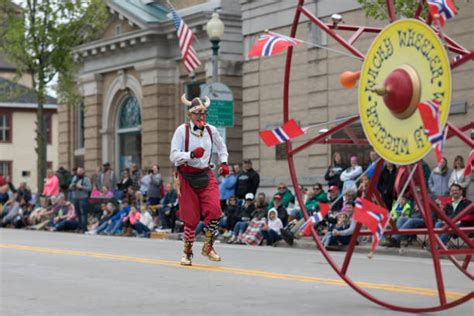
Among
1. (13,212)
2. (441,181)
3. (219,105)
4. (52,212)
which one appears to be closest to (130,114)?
(13,212)

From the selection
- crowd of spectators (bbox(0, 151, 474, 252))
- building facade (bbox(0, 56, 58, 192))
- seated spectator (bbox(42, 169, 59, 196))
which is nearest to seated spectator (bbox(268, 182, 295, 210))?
crowd of spectators (bbox(0, 151, 474, 252))

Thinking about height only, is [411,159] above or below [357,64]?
below

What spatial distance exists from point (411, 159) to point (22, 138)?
63085mm

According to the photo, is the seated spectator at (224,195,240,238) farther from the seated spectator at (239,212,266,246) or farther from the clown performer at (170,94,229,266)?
the clown performer at (170,94,229,266)

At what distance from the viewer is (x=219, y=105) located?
986 inches

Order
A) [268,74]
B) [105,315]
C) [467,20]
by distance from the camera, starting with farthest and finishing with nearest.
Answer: [268,74], [467,20], [105,315]

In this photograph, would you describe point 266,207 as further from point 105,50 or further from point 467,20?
point 105,50

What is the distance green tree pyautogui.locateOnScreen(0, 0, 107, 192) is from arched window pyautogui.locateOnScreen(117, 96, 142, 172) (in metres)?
1.85

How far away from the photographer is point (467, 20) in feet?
74.9

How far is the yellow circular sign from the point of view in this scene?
8195 millimetres

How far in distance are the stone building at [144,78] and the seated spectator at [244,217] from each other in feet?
33.9

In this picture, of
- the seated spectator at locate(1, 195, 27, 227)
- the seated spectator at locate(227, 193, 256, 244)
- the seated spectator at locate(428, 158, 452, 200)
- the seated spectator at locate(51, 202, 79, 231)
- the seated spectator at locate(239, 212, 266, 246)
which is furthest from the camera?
the seated spectator at locate(1, 195, 27, 227)

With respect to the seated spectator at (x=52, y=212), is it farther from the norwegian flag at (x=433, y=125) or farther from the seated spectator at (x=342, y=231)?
the norwegian flag at (x=433, y=125)

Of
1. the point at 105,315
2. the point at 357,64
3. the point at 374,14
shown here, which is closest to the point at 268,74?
the point at 357,64
